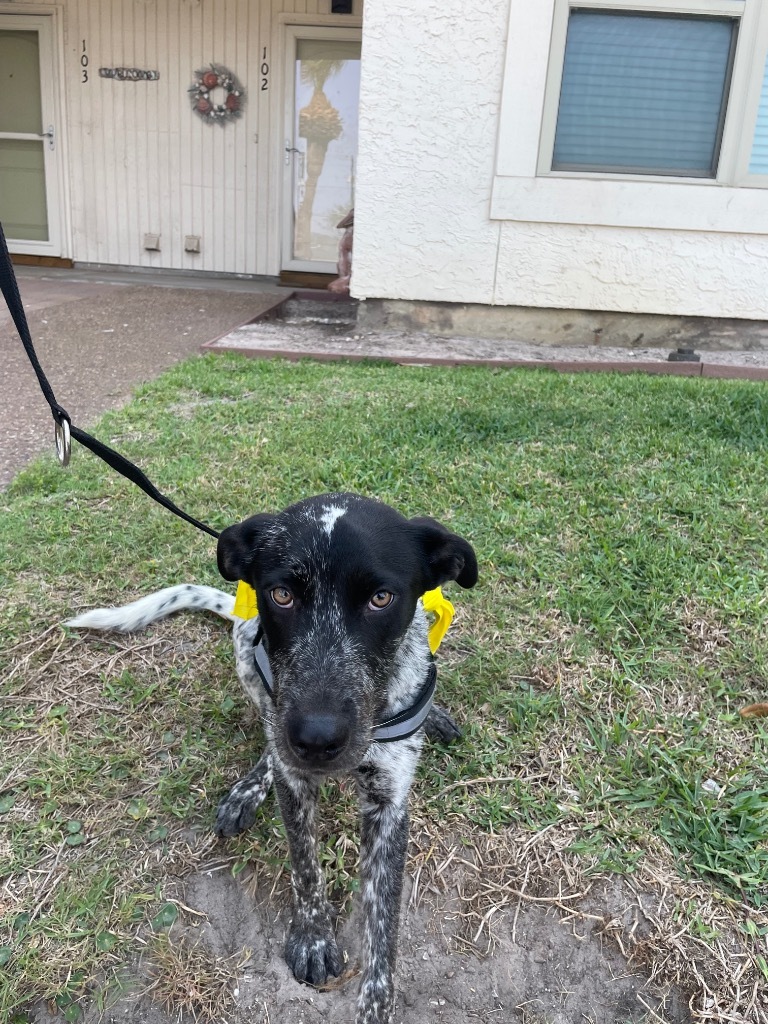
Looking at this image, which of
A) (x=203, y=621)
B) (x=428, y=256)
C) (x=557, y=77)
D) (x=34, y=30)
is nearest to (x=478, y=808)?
(x=203, y=621)

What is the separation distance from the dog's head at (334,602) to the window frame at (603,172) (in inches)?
239

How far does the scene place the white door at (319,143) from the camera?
11.3m

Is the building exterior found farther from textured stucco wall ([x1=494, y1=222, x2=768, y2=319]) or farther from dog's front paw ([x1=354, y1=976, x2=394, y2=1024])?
dog's front paw ([x1=354, y1=976, x2=394, y2=1024])

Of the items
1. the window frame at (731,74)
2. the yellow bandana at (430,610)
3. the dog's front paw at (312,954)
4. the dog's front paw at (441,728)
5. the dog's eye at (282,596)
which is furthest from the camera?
the window frame at (731,74)

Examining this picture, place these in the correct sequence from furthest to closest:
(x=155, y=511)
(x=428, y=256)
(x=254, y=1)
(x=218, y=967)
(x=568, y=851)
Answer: (x=254, y=1) → (x=428, y=256) → (x=155, y=511) → (x=568, y=851) → (x=218, y=967)

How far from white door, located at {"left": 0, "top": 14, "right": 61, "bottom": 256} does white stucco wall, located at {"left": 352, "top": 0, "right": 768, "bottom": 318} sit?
7.03 meters

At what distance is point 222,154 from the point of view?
11.9 metres

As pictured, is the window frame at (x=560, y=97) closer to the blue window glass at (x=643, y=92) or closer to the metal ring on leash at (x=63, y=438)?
the blue window glass at (x=643, y=92)

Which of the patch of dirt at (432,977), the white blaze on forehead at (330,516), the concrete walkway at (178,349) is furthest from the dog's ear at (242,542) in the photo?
the concrete walkway at (178,349)

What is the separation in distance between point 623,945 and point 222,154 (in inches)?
473

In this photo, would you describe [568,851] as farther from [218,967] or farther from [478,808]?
[218,967]

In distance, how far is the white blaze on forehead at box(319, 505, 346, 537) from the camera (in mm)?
2066

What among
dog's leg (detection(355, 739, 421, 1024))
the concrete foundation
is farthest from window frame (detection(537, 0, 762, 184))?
dog's leg (detection(355, 739, 421, 1024))

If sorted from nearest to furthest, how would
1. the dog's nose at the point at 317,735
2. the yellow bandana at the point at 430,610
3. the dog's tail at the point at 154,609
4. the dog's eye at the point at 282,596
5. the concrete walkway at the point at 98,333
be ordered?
the dog's nose at the point at 317,735 → the dog's eye at the point at 282,596 → the yellow bandana at the point at 430,610 → the dog's tail at the point at 154,609 → the concrete walkway at the point at 98,333
